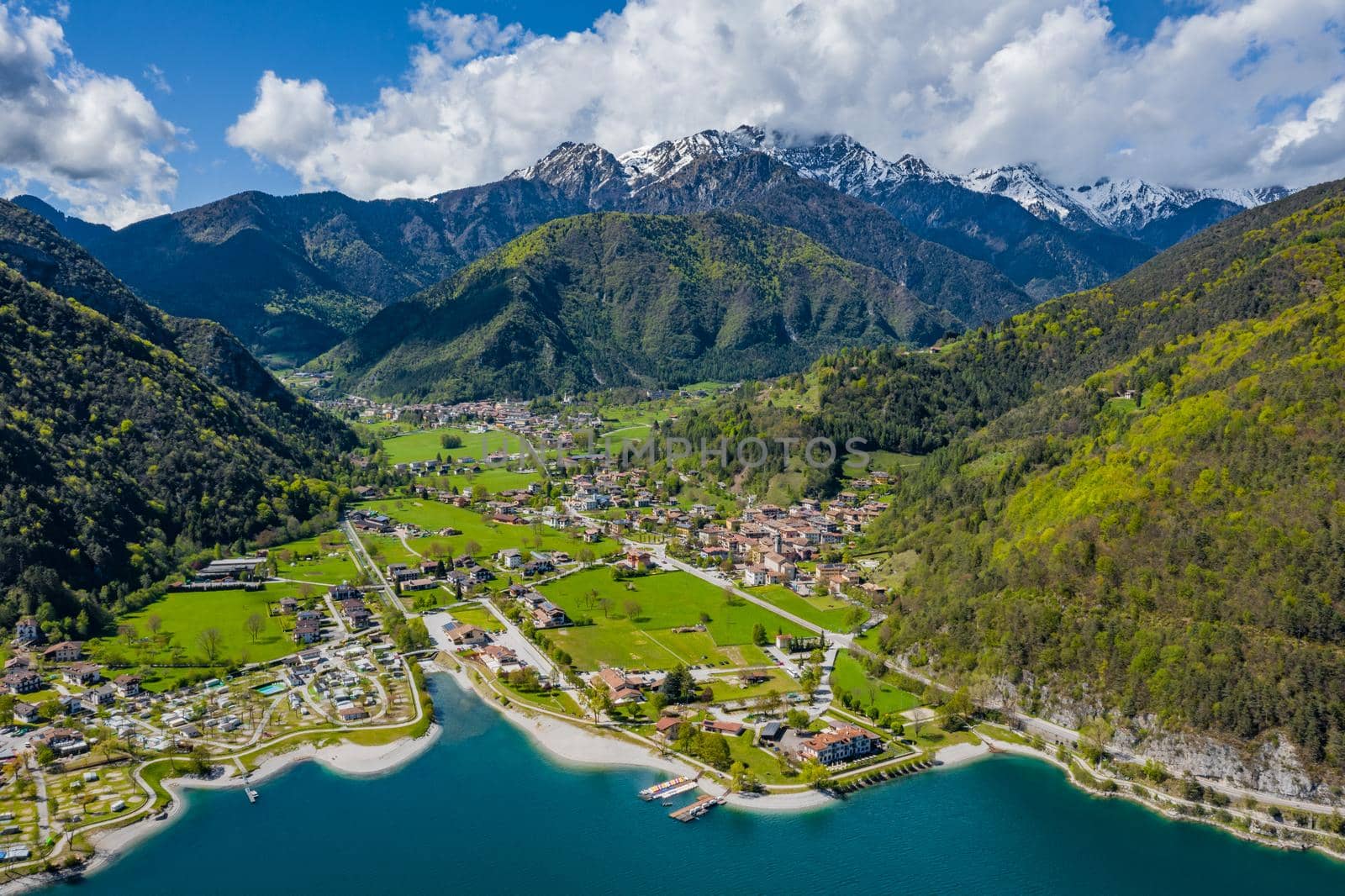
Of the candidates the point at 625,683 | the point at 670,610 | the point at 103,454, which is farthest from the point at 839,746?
the point at 103,454

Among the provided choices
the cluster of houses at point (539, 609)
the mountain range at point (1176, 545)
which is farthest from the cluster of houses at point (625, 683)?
the mountain range at point (1176, 545)

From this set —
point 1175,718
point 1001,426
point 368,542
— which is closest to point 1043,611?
point 1175,718

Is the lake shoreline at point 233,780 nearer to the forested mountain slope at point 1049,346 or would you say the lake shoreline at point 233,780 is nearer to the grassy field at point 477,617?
the grassy field at point 477,617

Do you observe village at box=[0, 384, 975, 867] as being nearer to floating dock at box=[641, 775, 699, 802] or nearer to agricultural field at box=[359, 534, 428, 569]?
agricultural field at box=[359, 534, 428, 569]

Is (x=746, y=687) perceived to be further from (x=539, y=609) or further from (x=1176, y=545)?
(x=1176, y=545)

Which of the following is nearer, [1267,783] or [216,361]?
[1267,783]

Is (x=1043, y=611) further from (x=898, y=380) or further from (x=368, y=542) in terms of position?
(x=898, y=380)

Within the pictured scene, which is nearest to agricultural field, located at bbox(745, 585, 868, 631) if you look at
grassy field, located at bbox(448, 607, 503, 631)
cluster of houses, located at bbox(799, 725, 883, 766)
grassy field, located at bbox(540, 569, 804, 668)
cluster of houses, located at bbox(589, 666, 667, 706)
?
grassy field, located at bbox(540, 569, 804, 668)
